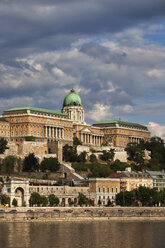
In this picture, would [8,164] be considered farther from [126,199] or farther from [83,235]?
[83,235]

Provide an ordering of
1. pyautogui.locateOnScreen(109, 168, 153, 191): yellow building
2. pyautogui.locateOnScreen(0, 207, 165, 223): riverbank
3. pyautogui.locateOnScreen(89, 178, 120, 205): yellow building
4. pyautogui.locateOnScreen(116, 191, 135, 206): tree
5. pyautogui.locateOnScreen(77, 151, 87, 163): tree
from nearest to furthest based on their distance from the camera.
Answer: pyautogui.locateOnScreen(0, 207, 165, 223): riverbank → pyautogui.locateOnScreen(116, 191, 135, 206): tree → pyautogui.locateOnScreen(89, 178, 120, 205): yellow building → pyautogui.locateOnScreen(109, 168, 153, 191): yellow building → pyautogui.locateOnScreen(77, 151, 87, 163): tree

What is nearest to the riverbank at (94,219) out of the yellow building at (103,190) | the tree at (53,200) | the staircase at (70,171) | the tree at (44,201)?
the tree at (44,201)

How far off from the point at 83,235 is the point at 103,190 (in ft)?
188

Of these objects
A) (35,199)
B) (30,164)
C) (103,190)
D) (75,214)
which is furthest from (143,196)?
(30,164)

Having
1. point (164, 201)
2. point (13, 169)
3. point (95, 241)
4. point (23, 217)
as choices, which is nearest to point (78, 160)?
point (13, 169)

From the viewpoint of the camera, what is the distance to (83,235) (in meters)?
99.9

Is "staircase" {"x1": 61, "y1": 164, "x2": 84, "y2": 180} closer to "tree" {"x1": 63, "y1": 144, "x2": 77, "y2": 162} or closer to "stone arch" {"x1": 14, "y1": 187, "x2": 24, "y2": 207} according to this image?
"tree" {"x1": 63, "y1": 144, "x2": 77, "y2": 162}

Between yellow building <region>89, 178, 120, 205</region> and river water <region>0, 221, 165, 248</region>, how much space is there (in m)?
35.4

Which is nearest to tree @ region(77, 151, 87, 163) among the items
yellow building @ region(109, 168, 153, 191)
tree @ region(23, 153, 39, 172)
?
tree @ region(23, 153, 39, 172)

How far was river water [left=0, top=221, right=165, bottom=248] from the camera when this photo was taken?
90812 millimetres

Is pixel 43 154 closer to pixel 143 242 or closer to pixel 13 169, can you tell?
pixel 13 169

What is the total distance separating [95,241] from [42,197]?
154ft

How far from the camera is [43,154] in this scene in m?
189

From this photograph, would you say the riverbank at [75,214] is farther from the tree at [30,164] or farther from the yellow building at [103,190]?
the tree at [30,164]
